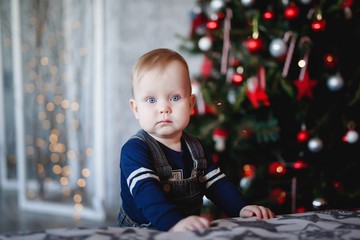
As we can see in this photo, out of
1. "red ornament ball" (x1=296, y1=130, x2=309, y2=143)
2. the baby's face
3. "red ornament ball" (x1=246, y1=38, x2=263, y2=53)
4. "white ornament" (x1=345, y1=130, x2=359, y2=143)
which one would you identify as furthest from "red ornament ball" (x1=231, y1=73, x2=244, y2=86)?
the baby's face

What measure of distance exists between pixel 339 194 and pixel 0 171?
3.19 meters

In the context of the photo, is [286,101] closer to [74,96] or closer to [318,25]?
[318,25]

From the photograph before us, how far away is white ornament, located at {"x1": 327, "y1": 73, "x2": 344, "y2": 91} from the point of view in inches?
90.3

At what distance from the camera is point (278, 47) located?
2207 millimetres

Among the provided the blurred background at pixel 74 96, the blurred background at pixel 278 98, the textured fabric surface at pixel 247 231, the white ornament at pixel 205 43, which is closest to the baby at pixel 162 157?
the textured fabric surface at pixel 247 231

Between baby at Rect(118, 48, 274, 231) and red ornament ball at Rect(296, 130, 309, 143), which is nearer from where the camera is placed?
baby at Rect(118, 48, 274, 231)

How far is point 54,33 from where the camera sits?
144 inches

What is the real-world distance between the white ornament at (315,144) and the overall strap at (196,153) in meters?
1.29

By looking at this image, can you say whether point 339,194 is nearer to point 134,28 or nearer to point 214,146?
point 214,146

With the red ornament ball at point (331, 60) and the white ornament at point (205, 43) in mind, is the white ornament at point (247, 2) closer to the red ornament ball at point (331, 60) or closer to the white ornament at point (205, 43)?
the white ornament at point (205, 43)

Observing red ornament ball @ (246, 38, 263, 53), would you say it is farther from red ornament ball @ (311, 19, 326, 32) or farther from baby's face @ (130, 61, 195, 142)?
baby's face @ (130, 61, 195, 142)

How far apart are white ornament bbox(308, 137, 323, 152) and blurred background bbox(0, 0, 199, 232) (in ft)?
4.12

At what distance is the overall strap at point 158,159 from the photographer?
1.06 metres

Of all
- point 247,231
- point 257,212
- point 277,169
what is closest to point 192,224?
point 247,231
